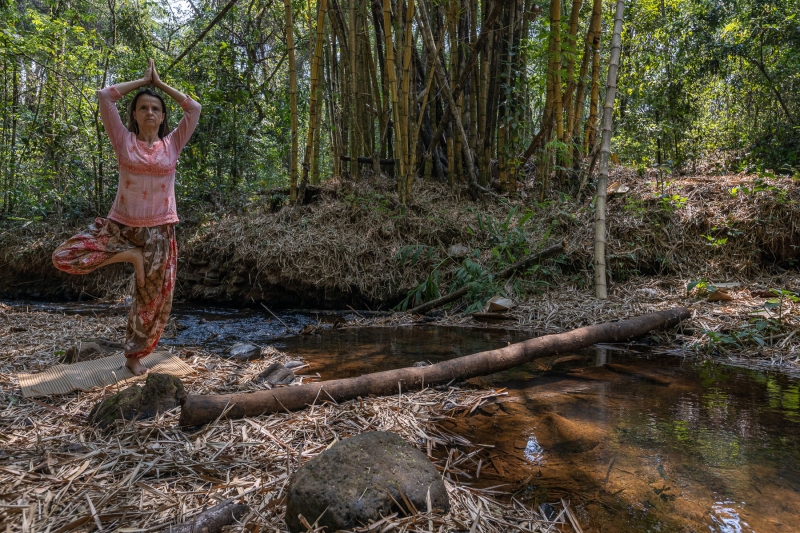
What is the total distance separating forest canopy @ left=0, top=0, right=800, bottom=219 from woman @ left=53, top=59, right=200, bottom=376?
2940 mm

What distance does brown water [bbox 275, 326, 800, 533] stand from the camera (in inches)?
50.1

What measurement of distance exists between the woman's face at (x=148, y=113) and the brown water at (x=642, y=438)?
5.07 feet

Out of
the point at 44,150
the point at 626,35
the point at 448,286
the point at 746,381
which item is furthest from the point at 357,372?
the point at 626,35

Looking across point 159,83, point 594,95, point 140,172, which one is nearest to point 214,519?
point 140,172

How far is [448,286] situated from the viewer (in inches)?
190

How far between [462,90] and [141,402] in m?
5.35

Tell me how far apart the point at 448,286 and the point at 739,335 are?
2.51 m

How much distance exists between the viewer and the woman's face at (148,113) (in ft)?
7.52

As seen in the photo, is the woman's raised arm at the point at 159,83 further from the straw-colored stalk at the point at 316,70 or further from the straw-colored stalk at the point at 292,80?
the straw-colored stalk at the point at 316,70

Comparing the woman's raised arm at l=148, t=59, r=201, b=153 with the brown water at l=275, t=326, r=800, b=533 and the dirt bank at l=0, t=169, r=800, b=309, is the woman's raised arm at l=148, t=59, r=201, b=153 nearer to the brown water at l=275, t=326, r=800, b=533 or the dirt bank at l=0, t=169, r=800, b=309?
the brown water at l=275, t=326, r=800, b=533

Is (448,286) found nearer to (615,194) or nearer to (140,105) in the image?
(615,194)

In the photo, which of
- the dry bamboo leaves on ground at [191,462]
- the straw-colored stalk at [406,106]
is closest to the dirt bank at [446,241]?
the straw-colored stalk at [406,106]

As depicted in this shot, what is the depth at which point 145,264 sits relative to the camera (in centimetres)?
234

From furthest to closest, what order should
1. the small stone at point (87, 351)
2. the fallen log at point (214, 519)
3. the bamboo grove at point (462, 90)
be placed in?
1. the bamboo grove at point (462, 90)
2. the small stone at point (87, 351)
3. the fallen log at point (214, 519)
